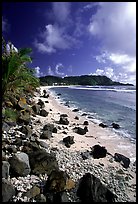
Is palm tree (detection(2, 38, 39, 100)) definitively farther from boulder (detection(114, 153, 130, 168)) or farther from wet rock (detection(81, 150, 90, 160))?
boulder (detection(114, 153, 130, 168))

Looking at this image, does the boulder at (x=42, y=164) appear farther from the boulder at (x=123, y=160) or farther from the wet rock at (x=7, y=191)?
the boulder at (x=123, y=160)

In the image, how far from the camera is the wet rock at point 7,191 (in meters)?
4.67

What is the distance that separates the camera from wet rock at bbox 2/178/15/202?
467cm

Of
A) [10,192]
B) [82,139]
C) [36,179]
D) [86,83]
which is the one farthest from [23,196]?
[86,83]

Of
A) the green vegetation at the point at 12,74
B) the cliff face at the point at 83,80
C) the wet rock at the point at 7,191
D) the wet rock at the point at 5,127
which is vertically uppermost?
the cliff face at the point at 83,80

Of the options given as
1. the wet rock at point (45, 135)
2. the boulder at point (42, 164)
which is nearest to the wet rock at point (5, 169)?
the boulder at point (42, 164)

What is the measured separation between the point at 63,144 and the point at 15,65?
11.9 feet

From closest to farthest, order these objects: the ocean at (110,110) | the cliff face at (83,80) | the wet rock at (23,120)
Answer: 1. the wet rock at (23,120)
2. the ocean at (110,110)
3. the cliff face at (83,80)

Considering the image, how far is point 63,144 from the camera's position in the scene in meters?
9.06

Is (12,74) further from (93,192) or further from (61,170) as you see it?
(93,192)

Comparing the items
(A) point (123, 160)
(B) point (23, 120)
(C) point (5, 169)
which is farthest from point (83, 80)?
(C) point (5, 169)

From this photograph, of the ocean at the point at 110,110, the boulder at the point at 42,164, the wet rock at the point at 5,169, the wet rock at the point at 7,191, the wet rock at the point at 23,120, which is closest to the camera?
the wet rock at the point at 7,191

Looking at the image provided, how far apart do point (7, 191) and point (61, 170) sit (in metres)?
1.94

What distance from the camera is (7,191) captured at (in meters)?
4.75
